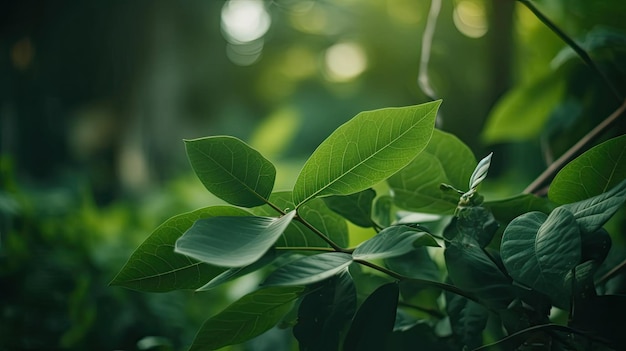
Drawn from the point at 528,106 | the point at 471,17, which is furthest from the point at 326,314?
the point at 471,17

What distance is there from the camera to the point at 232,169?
0.26m

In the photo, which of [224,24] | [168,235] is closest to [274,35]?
[224,24]

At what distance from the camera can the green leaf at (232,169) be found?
10.2 inches

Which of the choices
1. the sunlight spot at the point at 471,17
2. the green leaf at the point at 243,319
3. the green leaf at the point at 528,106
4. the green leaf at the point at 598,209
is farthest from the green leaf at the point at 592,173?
the sunlight spot at the point at 471,17

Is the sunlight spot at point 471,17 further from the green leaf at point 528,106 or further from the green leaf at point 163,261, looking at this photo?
the green leaf at point 163,261

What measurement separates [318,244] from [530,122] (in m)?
0.41

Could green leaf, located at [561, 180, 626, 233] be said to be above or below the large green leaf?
below

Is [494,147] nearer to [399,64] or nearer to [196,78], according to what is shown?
[399,64]

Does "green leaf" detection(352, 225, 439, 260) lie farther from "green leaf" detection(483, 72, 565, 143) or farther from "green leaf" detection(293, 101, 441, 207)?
"green leaf" detection(483, 72, 565, 143)

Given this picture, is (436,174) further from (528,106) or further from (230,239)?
(528,106)

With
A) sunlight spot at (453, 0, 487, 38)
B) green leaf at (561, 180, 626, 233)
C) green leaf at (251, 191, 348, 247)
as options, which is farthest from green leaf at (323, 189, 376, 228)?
sunlight spot at (453, 0, 487, 38)

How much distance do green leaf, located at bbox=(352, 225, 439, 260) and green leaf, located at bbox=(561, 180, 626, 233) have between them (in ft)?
0.22

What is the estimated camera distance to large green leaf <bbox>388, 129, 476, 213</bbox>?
34cm

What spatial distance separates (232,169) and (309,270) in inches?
2.5
